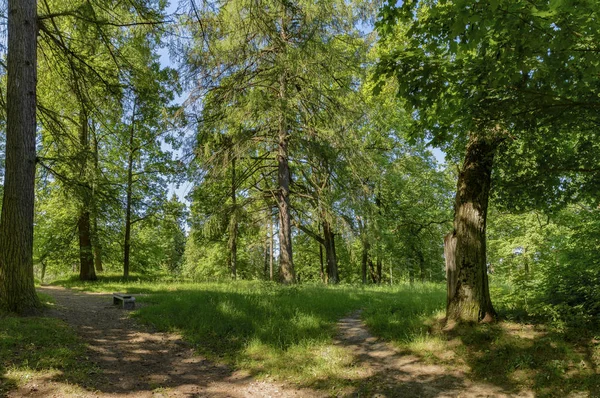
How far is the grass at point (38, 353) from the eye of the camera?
4652 millimetres

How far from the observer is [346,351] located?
20.6 feet

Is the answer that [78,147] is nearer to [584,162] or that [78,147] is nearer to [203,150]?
[203,150]

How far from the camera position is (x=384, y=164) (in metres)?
21.4

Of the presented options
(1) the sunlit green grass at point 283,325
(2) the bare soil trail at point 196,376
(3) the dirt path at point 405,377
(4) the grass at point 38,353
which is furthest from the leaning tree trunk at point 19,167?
(3) the dirt path at point 405,377

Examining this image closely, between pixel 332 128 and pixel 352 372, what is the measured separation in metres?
9.54

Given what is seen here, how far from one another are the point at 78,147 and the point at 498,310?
10.2 m

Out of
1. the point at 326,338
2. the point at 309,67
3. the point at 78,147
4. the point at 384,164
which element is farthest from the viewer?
the point at 384,164

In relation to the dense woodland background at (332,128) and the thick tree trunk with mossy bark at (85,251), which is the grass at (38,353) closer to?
the dense woodland background at (332,128)

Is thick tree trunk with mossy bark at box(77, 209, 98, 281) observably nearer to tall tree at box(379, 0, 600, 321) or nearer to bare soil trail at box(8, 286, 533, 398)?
bare soil trail at box(8, 286, 533, 398)

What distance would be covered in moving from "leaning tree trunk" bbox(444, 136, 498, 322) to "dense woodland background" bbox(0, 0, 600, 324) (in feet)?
0.27

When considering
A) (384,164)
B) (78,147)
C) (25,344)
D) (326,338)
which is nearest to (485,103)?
(326,338)

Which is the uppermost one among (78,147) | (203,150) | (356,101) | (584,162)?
(356,101)

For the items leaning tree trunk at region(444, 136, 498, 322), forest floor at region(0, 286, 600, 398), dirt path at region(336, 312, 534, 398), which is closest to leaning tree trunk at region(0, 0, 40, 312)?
forest floor at region(0, 286, 600, 398)

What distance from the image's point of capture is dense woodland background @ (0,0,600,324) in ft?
17.1
